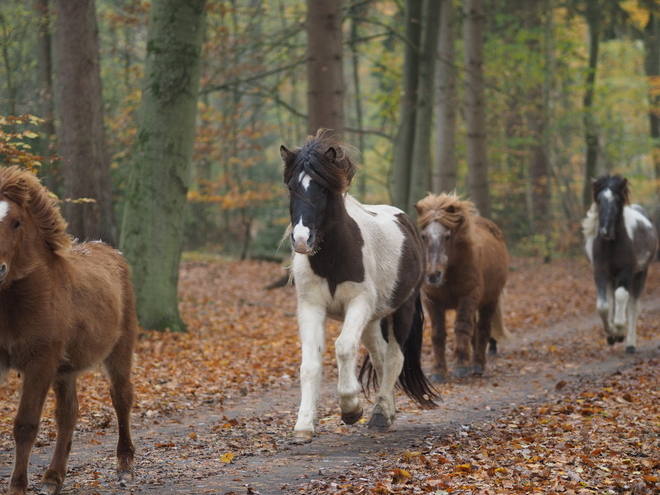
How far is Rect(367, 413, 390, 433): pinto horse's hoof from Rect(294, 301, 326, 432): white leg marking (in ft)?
3.19

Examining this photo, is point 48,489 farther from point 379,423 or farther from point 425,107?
point 425,107

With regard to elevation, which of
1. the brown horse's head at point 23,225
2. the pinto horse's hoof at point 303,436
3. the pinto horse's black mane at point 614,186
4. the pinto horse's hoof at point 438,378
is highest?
the pinto horse's black mane at point 614,186

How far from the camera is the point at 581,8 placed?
87.1 ft

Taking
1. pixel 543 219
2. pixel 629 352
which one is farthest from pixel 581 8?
pixel 629 352

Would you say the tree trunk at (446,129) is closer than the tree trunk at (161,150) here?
No

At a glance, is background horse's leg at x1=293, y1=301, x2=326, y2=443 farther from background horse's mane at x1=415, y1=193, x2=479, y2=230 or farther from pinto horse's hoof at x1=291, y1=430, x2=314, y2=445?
background horse's mane at x1=415, y1=193, x2=479, y2=230

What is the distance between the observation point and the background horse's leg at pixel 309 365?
19.3ft

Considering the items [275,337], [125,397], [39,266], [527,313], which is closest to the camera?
[39,266]

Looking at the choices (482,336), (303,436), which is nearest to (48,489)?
(303,436)

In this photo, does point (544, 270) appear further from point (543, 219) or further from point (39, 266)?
point (39, 266)

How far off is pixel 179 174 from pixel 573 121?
67.6 feet

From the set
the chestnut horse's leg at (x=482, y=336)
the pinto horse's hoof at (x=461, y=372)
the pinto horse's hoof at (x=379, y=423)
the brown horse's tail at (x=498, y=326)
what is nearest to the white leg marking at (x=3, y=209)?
the pinto horse's hoof at (x=379, y=423)

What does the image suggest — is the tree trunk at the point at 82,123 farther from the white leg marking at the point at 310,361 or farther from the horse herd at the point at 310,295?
the white leg marking at the point at 310,361

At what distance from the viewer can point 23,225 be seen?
4574 mm
